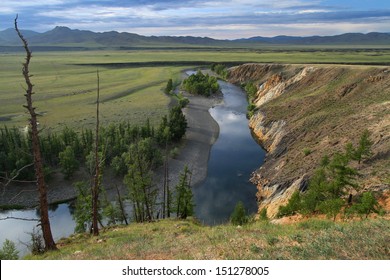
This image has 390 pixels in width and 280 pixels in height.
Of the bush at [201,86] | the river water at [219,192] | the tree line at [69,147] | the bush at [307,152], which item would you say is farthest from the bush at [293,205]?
the bush at [201,86]

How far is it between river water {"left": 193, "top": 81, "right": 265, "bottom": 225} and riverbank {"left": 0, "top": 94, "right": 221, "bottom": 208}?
189 centimetres

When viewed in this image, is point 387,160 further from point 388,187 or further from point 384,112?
point 384,112

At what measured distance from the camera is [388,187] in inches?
1156

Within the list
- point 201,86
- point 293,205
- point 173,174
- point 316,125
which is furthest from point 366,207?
point 201,86

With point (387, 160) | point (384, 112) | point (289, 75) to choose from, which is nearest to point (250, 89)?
point (289, 75)

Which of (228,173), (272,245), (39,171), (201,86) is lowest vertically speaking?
(228,173)

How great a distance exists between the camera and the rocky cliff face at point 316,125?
3778 centimetres

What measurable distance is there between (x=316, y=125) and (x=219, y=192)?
946 inches

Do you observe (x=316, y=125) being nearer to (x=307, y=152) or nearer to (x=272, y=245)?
(x=307, y=152)

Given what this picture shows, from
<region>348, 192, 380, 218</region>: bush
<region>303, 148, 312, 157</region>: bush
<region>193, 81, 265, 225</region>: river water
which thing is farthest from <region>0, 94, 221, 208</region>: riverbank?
<region>348, 192, 380, 218</region>: bush

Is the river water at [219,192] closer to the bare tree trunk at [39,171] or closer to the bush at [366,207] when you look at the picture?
the bare tree trunk at [39,171]

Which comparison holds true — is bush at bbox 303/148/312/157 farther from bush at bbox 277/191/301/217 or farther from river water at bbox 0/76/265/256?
bush at bbox 277/191/301/217

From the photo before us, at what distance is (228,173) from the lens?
5212 cm

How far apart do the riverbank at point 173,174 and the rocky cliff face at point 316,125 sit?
10.7 m
